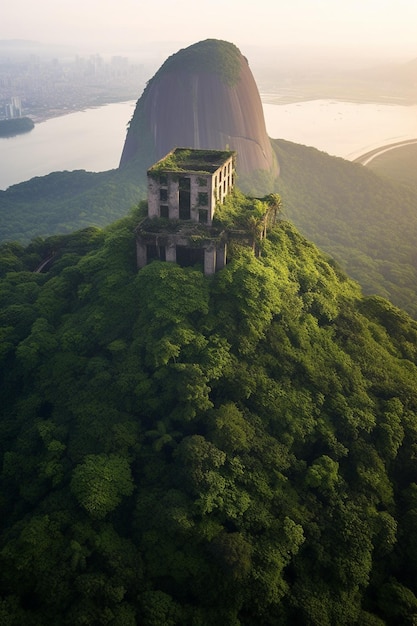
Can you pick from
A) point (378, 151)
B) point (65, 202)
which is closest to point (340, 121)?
point (378, 151)

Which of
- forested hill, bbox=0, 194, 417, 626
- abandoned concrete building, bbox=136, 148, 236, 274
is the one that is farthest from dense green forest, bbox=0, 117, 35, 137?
abandoned concrete building, bbox=136, 148, 236, 274

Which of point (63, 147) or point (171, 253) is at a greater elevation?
point (171, 253)

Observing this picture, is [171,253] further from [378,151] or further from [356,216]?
[378,151]

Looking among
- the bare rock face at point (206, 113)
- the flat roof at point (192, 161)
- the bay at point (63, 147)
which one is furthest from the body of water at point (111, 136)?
the flat roof at point (192, 161)

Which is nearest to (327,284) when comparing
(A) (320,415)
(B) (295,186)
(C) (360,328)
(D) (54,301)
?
(C) (360,328)

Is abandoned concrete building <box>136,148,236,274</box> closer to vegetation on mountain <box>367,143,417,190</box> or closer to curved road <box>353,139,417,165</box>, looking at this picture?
vegetation on mountain <box>367,143,417,190</box>

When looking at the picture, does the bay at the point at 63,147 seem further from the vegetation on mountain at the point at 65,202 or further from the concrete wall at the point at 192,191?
the concrete wall at the point at 192,191
